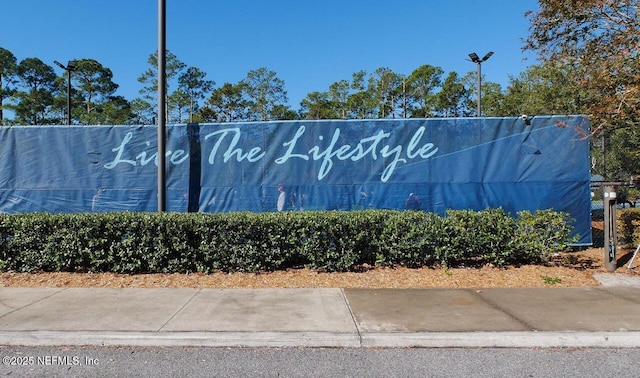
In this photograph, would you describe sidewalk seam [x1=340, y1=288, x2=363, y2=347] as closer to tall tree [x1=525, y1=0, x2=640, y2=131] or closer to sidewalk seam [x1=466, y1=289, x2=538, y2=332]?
sidewalk seam [x1=466, y1=289, x2=538, y2=332]

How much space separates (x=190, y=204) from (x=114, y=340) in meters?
4.49

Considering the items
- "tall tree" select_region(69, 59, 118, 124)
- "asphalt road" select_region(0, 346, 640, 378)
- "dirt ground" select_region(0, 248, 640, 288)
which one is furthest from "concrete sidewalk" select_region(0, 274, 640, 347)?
"tall tree" select_region(69, 59, 118, 124)

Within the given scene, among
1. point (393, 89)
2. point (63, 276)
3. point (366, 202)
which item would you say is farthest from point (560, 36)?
point (393, 89)

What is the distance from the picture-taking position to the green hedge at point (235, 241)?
6531 millimetres

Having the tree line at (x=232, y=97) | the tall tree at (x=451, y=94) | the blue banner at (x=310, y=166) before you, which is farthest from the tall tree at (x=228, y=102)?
the blue banner at (x=310, y=166)

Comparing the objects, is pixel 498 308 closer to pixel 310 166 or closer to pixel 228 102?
pixel 310 166

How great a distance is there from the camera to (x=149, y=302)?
17.3ft

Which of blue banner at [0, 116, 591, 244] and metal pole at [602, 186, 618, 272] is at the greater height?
blue banner at [0, 116, 591, 244]

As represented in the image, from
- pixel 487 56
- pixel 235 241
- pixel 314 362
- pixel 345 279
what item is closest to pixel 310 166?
pixel 235 241

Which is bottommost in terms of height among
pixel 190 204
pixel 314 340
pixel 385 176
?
pixel 314 340

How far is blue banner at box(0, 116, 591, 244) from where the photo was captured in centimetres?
807

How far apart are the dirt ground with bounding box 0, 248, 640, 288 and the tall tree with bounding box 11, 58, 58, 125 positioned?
1455 inches

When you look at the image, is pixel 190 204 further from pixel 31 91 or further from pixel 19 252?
pixel 31 91

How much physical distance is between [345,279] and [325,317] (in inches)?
67.0
